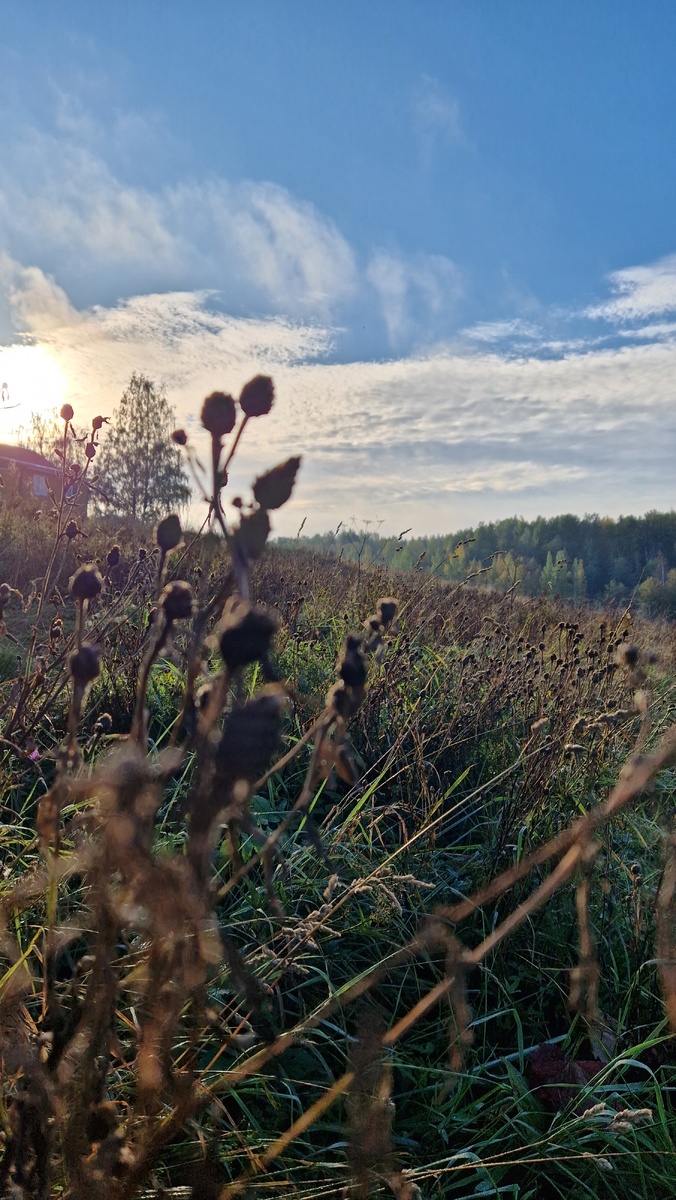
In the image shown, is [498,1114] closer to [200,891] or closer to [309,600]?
[200,891]

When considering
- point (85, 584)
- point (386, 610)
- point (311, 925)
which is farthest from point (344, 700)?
point (311, 925)

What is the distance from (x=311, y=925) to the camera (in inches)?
49.2

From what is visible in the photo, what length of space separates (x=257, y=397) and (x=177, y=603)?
0.81 ft

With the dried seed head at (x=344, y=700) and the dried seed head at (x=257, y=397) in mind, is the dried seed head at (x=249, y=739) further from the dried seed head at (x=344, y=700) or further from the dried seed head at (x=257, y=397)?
the dried seed head at (x=257, y=397)

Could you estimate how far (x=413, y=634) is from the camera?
4008mm

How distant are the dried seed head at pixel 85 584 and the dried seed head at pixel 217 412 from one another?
0.26 m

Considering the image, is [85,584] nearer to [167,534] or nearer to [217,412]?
[167,534]

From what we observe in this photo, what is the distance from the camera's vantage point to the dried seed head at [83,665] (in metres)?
0.74

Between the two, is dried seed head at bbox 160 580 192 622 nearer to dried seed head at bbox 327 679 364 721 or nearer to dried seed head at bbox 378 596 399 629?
dried seed head at bbox 327 679 364 721

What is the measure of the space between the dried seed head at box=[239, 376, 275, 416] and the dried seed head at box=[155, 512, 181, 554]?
0.69 feet

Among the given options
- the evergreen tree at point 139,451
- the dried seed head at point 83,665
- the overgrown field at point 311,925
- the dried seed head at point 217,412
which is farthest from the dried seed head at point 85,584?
the evergreen tree at point 139,451

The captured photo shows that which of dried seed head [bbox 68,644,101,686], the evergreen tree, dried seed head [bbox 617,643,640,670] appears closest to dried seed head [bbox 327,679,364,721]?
dried seed head [bbox 68,644,101,686]

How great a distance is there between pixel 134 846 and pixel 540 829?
224 cm

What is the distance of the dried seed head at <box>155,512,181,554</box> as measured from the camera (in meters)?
0.93
